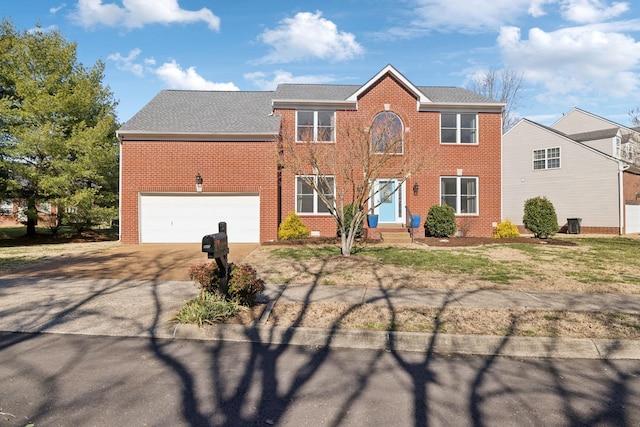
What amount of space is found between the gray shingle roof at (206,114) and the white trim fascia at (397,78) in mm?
3844

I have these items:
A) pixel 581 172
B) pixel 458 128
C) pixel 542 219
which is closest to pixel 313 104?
pixel 458 128

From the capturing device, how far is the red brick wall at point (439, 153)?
17328 millimetres

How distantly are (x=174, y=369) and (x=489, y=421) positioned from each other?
307 centimetres

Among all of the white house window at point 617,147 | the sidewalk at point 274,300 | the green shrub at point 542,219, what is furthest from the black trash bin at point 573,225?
the sidewalk at point 274,300

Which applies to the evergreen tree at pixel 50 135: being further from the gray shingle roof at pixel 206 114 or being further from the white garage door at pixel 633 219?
the white garage door at pixel 633 219

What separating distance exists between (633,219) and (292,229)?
69.1ft

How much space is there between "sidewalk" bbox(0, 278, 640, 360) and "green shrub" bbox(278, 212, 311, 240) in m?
7.68

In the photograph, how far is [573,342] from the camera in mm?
4605

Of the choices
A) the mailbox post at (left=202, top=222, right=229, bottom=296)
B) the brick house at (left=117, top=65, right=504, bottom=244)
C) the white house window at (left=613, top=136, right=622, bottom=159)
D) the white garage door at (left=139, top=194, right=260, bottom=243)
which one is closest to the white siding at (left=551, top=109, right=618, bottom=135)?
the white house window at (left=613, top=136, right=622, bottom=159)

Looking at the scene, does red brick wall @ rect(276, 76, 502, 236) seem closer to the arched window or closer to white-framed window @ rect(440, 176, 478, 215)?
white-framed window @ rect(440, 176, 478, 215)

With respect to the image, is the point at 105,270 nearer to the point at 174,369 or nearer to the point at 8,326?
the point at 8,326

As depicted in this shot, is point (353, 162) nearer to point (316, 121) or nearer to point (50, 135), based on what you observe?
point (316, 121)

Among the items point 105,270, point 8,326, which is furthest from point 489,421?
point 105,270

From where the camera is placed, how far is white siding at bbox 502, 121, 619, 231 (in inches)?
863
